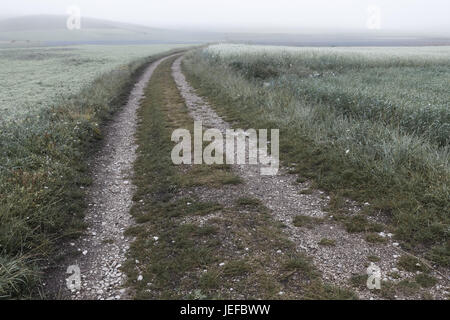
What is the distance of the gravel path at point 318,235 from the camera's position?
15.2ft

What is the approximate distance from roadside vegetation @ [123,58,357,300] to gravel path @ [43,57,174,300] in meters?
0.24

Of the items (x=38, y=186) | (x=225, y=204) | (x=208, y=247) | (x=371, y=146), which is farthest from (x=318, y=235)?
(x=38, y=186)

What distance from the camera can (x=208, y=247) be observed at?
5.38 meters

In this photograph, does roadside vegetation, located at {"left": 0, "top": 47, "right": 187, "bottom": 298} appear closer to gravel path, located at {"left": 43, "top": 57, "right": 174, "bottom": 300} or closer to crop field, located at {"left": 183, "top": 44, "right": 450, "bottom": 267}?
gravel path, located at {"left": 43, "top": 57, "right": 174, "bottom": 300}

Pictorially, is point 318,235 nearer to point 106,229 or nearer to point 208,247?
point 208,247

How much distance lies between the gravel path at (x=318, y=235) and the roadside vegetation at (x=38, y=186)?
315 cm

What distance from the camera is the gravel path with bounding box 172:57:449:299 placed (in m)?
4.63

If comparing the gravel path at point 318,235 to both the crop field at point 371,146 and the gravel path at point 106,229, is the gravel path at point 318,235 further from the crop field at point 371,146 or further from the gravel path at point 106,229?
the gravel path at point 106,229

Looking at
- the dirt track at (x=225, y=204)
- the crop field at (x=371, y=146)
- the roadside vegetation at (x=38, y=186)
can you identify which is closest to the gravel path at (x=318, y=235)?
the dirt track at (x=225, y=204)

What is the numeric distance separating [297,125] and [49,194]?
26.8ft

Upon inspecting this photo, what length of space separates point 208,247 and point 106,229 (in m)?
2.27

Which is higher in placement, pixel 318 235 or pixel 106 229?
pixel 318 235

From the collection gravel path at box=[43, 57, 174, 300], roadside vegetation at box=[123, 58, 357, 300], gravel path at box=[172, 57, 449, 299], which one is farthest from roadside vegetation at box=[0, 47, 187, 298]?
gravel path at box=[172, 57, 449, 299]
